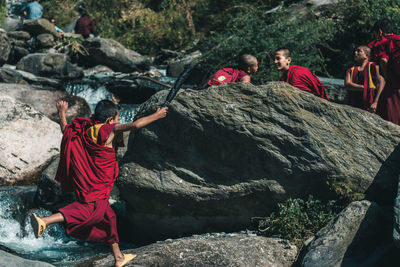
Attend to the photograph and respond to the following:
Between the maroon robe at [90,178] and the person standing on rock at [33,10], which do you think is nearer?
the maroon robe at [90,178]

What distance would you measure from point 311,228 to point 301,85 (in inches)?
70.8

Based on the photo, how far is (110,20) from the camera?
2202cm

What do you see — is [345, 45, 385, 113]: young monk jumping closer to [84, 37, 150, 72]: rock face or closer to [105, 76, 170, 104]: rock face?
[105, 76, 170, 104]: rock face

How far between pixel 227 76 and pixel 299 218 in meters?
2.14

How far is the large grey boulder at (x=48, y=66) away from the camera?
15.2 metres

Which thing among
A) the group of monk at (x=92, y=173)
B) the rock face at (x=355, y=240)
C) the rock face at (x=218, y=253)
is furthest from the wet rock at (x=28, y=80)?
the rock face at (x=355, y=240)

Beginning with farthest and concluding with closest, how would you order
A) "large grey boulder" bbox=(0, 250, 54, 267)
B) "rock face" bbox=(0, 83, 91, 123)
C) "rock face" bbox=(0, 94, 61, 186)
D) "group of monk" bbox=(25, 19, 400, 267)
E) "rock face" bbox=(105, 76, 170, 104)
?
"rock face" bbox=(105, 76, 170, 104)
"rock face" bbox=(0, 83, 91, 123)
"rock face" bbox=(0, 94, 61, 186)
"group of monk" bbox=(25, 19, 400, 267)
"large grey boulder" bbox=(0, 250, 54, 267)

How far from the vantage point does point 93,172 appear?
4.89 meters

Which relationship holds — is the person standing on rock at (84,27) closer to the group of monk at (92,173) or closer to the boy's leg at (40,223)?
the group of monk at (92,173)

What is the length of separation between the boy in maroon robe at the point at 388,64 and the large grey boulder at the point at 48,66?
10.9m

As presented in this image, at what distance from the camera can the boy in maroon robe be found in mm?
6039

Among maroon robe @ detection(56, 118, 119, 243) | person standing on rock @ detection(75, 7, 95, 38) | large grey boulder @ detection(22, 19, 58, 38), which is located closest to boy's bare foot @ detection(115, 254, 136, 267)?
maroon robe @ detection(56, 118, 119, 243)

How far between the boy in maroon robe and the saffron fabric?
5.51 feet

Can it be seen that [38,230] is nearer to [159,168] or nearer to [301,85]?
[159,168]
